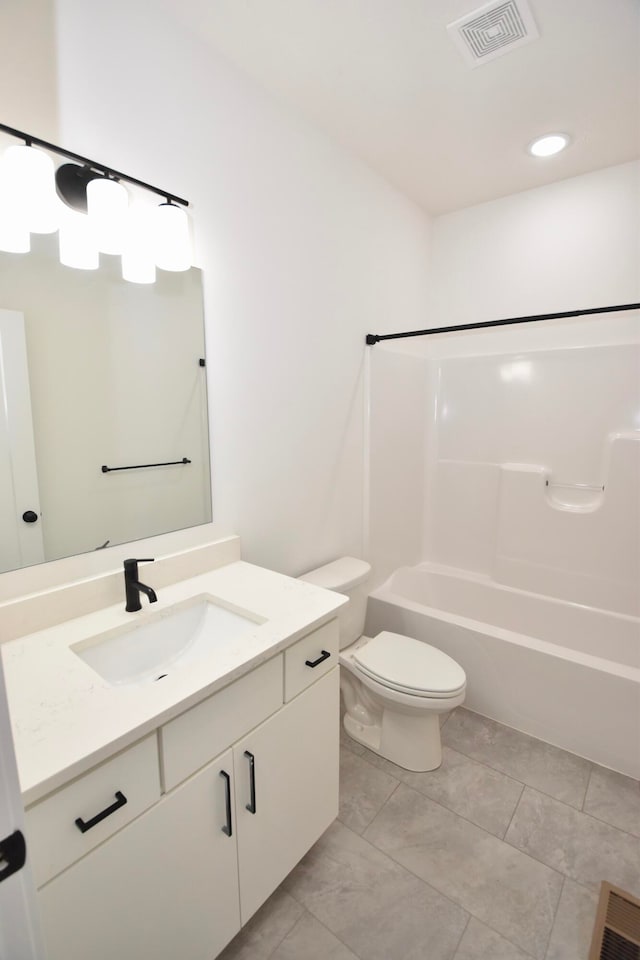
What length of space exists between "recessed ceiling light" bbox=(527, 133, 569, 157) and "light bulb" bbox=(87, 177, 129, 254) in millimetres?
1813

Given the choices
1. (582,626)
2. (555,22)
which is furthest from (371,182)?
(582,626)

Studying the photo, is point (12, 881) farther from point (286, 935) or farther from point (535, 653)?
point (535, 653)

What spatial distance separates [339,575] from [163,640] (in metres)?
0.87

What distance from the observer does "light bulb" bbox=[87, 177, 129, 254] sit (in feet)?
3.77

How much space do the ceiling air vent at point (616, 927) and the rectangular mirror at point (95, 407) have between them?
5.39 ft

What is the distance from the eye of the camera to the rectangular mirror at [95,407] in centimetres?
110

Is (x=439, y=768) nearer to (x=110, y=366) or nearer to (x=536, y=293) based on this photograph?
(x=110, y=366)

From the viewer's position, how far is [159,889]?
2.93 feet

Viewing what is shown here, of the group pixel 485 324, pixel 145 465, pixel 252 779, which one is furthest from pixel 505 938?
pixel 485 324

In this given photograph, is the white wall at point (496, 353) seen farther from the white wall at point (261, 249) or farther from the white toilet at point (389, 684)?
the white toilet at point (389, 684)

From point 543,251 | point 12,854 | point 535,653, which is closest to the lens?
point 12,854

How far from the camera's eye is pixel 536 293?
242 cm

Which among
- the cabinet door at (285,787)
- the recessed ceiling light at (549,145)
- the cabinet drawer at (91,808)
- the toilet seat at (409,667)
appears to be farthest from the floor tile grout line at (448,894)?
the recessed ceiling light at (549,145)

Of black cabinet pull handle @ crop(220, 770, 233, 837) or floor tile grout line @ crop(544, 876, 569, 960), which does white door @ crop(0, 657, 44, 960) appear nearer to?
black cabinet pull handle @ crop(220, 770, 233, 837)
